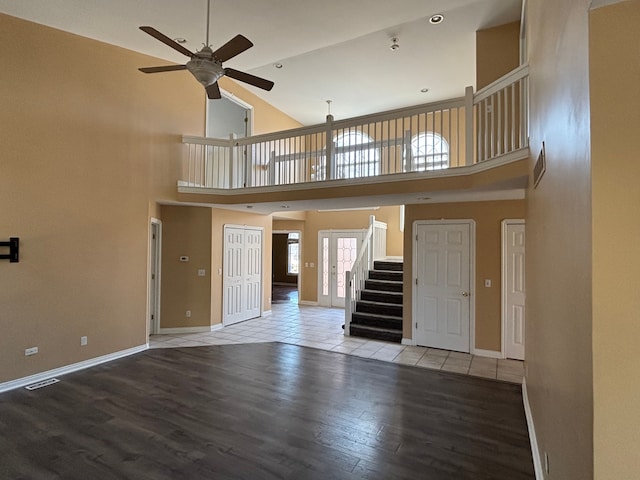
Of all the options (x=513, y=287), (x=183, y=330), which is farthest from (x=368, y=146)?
(x=183, y=330)

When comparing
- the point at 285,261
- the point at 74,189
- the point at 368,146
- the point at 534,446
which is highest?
the point at 368,146

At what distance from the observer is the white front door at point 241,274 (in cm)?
709

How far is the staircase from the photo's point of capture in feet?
20.7

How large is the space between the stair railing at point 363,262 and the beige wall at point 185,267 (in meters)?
2.67

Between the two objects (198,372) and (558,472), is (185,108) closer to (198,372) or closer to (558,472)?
(198,372)

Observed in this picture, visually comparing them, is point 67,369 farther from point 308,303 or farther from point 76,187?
point 308,303

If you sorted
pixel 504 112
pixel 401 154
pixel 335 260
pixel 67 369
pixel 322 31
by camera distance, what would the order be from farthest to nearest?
pixel 335 260
pixel 401 154
pixel 322 31
pixel 67 369
pixel 504 112

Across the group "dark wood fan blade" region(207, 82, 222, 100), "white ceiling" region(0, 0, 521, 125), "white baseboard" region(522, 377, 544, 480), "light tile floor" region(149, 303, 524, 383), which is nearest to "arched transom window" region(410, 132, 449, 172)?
"white ceiling" region(0, 0, 521, 125)

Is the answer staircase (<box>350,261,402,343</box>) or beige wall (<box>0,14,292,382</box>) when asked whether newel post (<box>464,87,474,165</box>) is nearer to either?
staircase (<box>350,261,402,343</box>)

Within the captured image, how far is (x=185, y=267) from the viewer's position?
21.5 ft

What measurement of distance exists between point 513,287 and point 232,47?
193 inches

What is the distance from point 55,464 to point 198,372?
197 centimetres

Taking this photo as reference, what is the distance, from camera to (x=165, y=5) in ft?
13.8

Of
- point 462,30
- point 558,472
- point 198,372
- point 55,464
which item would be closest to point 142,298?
point 198,372
